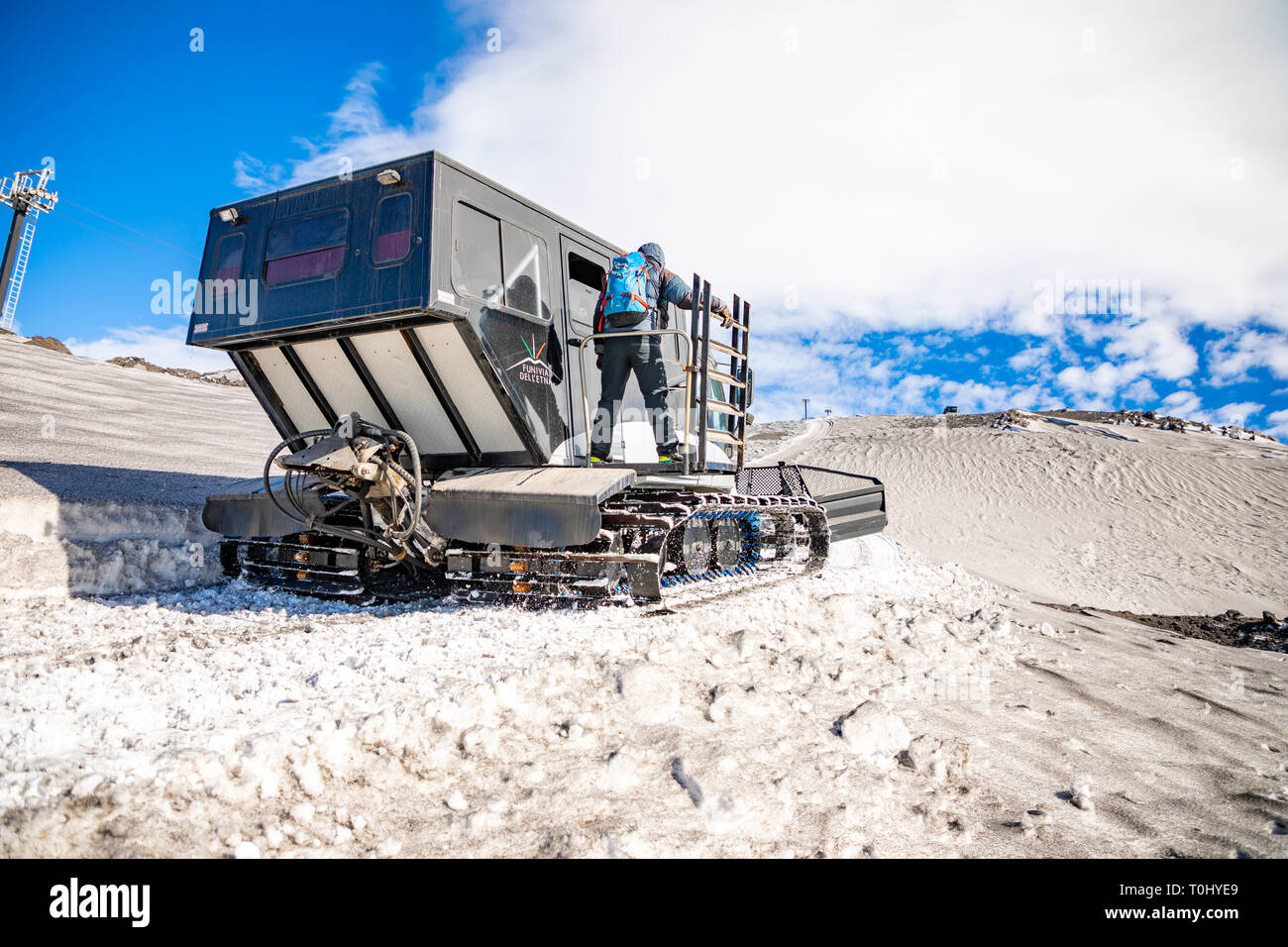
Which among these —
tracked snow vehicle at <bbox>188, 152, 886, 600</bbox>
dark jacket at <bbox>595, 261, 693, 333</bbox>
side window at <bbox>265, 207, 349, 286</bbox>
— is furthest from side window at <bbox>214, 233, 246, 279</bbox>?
dark jacket at <bbox>595, 261, 693, 333</bbox>

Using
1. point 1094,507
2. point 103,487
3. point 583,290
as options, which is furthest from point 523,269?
point 1094,507

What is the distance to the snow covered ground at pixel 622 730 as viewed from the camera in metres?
2.29

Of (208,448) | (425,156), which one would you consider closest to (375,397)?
(425,156)

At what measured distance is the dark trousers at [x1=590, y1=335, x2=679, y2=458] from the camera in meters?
5.69

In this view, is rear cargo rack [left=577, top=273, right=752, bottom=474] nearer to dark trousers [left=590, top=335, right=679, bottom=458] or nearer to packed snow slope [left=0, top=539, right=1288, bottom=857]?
dark trousers [left=590, top=335, right=679, bottom=458]

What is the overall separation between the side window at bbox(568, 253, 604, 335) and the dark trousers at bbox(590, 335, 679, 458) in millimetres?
418

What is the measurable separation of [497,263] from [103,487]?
17.1ft

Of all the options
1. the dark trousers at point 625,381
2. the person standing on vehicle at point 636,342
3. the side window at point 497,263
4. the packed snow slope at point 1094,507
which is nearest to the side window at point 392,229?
the side window at point 497,263

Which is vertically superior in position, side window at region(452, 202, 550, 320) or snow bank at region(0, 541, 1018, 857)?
side window at region(452, 202, 550, 320)

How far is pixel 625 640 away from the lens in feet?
13.3

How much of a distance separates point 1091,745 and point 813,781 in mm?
1806

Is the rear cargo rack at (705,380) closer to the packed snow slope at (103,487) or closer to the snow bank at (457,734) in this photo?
the snow bank at (457,734)
